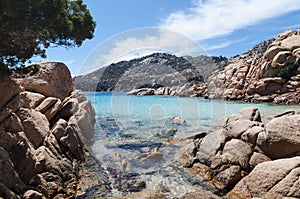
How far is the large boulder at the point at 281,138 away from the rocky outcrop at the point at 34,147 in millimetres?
8309

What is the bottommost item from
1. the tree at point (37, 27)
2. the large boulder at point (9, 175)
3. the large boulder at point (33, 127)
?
the large boulder at point (9, 175)

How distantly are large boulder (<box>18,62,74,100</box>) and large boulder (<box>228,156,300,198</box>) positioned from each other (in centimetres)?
1248

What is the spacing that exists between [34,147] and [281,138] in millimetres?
10623

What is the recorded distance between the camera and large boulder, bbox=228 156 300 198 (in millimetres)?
6887

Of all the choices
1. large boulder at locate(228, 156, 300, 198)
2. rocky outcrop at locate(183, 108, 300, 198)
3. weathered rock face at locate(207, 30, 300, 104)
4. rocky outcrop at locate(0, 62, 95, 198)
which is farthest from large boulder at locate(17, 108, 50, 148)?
weathered rock face at locate(207, 30, 300, 104)

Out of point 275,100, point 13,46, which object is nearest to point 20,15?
point 13,46

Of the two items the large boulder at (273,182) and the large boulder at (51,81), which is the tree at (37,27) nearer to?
the large boulder at (51,81)

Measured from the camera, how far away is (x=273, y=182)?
7.31 m

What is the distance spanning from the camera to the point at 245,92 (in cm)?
4859

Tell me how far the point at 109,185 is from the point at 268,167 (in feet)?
20.4

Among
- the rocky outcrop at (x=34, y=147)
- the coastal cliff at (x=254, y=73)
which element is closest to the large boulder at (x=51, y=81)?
the rocky outcrop at (x=34, y=147)

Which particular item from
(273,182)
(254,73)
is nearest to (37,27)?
(273,182)

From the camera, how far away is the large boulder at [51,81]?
1396 cm

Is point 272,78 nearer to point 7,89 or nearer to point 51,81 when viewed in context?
point 51,81
